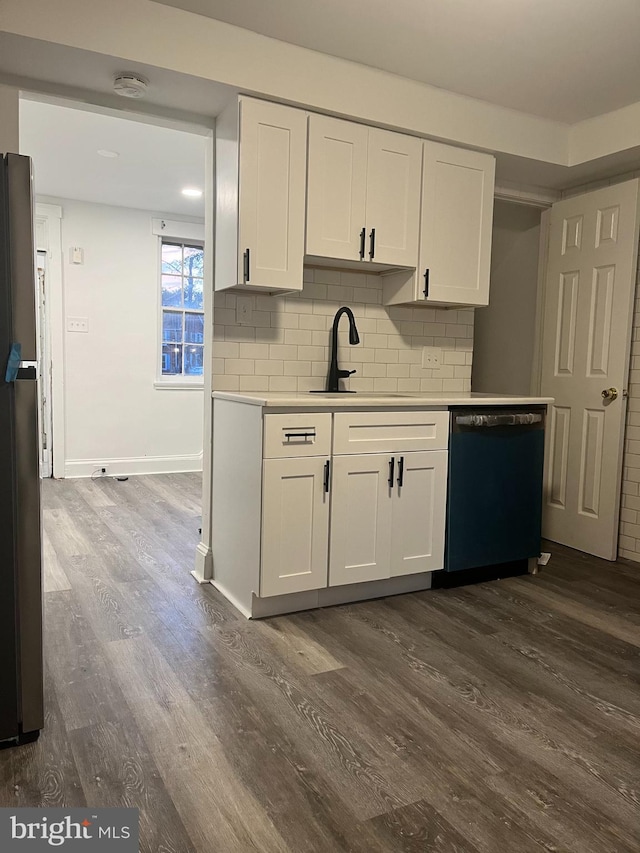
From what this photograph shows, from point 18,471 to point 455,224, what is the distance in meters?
2.52

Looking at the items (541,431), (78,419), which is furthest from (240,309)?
(78,419)

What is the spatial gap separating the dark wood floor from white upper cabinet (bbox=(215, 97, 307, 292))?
1506 mm

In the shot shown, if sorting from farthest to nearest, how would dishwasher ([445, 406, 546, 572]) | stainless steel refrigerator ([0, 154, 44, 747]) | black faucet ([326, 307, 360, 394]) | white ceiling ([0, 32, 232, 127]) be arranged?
black faucet ([326, 307, 360, 394]), dishwasher ([445, 406, 546, 572]), white ceiling ([0, 32, 232, 127]), stainless steel refrigerator ([0, 154, 44, 747])

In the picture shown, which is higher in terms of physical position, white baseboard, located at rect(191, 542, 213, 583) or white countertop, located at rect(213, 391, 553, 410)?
white countertop, located at rect(213, 391, 553, 410)

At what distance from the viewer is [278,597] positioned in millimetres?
2738

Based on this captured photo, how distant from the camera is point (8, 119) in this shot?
2.54m

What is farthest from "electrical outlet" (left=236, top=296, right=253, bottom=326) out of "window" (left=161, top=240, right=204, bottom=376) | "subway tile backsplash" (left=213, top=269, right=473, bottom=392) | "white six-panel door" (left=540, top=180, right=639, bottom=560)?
"window" (left=161, top=240, right=204, bottom=376)

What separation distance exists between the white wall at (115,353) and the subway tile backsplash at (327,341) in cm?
307

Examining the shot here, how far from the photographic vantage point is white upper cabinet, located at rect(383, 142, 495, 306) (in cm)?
326

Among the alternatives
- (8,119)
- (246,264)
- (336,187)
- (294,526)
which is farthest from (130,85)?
(294,526)

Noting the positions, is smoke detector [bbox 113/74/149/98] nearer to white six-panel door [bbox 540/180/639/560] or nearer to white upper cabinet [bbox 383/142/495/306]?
white upper cabinet [bbox 383/142/495/306]

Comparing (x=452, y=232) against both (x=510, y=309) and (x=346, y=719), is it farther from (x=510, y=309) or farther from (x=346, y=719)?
(x=346, y=719)

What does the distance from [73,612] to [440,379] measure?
7.55ft

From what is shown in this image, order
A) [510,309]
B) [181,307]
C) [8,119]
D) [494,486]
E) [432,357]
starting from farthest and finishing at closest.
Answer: [181,307] < [510,309] < [432,357] < [494,486] < [8,119]
